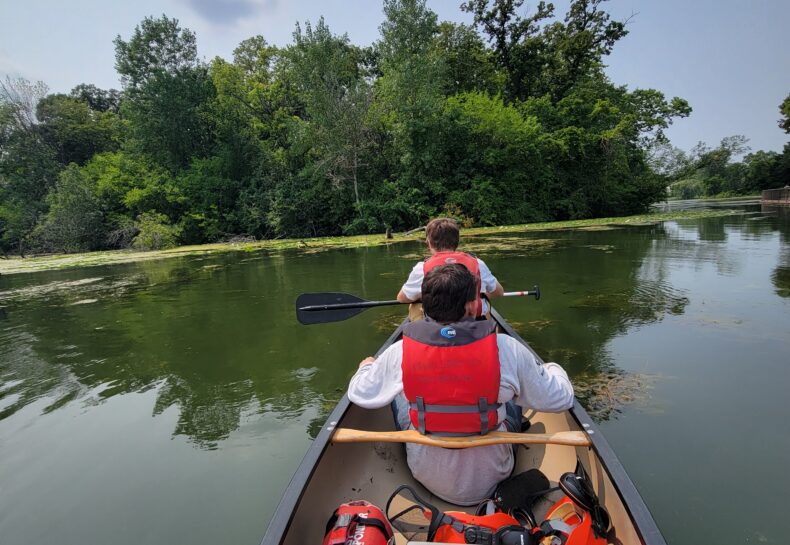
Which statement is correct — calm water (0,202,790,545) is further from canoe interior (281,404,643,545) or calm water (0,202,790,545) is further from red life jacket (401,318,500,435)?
red life jacket (401,318,500,435)

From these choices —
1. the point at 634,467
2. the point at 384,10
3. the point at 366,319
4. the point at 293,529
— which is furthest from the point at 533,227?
the point at 293,529

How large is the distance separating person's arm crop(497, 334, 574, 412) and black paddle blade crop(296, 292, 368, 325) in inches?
96.7

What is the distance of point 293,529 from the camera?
5.21ft

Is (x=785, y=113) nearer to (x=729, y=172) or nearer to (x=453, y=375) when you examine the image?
(x=729, y=172)

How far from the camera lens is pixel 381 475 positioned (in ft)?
7.04

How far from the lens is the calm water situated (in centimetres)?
242

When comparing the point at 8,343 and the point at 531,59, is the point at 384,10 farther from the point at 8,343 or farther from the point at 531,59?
the point at 8,343

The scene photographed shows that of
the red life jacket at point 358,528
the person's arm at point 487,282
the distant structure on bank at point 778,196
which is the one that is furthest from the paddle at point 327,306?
the distant structure on bank at point 778,196

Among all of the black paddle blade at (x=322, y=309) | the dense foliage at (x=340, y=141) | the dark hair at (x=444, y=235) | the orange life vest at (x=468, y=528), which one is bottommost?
the orange life vest at (x=468, y=528)

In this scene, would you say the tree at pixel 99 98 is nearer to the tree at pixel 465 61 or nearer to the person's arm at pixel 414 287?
the tree at pixel 465 61

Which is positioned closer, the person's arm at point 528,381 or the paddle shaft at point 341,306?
the person's arm at point 528,381

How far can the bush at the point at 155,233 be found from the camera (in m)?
20.2

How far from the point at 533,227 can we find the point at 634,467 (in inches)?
722

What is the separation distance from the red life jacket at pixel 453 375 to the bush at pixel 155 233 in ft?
71.7
